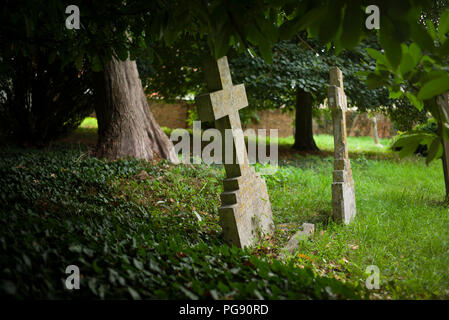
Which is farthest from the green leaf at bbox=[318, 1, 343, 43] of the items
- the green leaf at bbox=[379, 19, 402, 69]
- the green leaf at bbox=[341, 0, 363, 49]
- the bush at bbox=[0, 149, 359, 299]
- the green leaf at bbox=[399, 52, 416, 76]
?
the bush at bbox=[0, 149, 359, 299]

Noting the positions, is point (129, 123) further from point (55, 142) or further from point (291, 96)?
point (291, 96)

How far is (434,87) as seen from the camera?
5.70 ft

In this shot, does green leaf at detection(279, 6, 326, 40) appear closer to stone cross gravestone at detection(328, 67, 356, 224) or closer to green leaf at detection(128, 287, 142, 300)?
green leaf at detection(128, 287, 142, 300)

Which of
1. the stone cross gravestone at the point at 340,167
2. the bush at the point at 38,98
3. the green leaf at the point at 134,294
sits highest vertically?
the bush at the point at 38,98

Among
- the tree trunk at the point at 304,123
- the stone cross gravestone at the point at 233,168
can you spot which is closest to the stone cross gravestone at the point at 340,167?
the stone cross gravestone at the point at 233,168

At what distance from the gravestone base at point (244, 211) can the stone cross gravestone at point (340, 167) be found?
1017 mm

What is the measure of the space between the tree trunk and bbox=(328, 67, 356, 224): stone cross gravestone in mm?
6352

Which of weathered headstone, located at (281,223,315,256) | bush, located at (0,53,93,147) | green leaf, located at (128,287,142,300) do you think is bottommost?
weathered headstone, located at (281,223,315,256)

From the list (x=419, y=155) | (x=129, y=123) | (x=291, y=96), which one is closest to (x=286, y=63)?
(x=291, y=96)

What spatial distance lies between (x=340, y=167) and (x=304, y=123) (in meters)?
6.70

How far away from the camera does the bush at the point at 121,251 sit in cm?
204

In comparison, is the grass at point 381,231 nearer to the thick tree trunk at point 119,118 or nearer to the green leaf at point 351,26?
the green leaf at point 351,26

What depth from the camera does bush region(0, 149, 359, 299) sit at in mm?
2037
